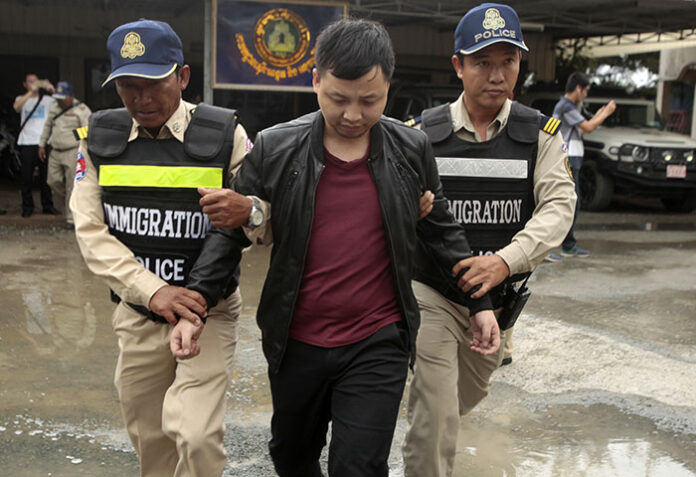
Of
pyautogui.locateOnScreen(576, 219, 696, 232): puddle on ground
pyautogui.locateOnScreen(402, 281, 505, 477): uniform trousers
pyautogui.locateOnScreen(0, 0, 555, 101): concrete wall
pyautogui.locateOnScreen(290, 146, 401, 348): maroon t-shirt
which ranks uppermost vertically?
pyautogui.locateOnScreen(0, 0, 555, 101): concrete wall

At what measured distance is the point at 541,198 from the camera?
129 inches

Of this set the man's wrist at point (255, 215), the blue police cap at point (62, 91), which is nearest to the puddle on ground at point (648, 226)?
the blue police cap at point (62, 91)

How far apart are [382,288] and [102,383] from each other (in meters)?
2.74

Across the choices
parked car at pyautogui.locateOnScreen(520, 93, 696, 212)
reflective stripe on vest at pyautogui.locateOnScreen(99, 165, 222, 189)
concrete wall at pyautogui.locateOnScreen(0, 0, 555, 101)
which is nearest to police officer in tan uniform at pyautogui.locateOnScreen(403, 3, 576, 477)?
reflective stripe on vest at pyautogui.locateOnScreen(99, 165, 222, 189)

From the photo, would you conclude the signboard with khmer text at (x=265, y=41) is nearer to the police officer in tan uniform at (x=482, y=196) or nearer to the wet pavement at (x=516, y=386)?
the wet pavement at (x=516, y=386)

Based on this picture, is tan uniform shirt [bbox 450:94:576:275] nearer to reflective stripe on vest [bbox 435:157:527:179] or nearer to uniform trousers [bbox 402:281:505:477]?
reflective stripe on vest [bbox 435:157:527:179]

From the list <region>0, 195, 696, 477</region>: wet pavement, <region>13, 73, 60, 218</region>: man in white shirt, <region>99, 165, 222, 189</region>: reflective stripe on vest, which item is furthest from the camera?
<region>13, 73, 60, 218</region>: man in white shirt

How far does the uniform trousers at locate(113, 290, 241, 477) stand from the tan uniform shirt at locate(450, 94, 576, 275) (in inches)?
42.3

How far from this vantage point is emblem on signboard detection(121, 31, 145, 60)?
2734 millimetres

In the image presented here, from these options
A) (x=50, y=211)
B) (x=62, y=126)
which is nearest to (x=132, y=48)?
(x=62, y=126)

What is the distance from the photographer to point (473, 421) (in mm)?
4324

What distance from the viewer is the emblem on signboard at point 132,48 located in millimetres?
2734

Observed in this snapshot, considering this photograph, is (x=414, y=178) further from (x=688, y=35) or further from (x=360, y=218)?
(x=688, y=35)

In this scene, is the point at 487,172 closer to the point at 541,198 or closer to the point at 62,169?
the point at 541,198
